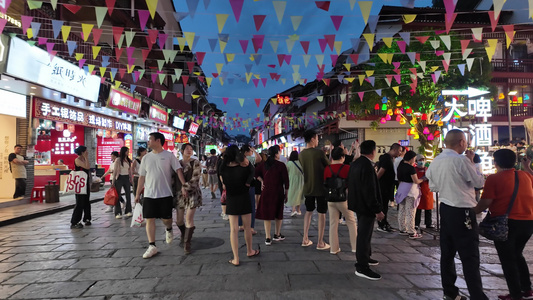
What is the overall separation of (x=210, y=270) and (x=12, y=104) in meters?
9.90

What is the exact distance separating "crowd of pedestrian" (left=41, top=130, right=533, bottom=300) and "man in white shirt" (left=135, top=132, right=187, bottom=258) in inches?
0.6

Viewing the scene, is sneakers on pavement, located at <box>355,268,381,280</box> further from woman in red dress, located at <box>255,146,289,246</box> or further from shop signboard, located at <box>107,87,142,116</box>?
shop signboard, located at <box>107,87,142,116</box>

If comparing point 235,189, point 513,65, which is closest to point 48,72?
point 235,189

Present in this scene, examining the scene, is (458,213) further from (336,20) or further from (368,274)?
(336,20)

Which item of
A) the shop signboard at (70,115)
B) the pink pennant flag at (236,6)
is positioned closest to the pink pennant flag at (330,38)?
the pink pennant flag at (236,6)

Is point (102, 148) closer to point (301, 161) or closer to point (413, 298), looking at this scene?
point (301, 161)

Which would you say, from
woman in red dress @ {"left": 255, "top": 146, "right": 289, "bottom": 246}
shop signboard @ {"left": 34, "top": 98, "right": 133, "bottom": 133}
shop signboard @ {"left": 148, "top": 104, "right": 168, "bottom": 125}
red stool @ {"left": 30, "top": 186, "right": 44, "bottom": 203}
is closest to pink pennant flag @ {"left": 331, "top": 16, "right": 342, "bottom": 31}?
woman in red dress @ {"left": 255, "top": 146, "right": 289, "bottom": 246}

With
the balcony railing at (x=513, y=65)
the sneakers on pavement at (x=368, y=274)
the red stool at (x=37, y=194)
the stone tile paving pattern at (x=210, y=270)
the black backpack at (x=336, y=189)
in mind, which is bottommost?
the stone tile paving pattern at (x=210, y=270)

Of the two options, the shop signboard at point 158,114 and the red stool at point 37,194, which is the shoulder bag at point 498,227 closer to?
the red stool at point 37,194

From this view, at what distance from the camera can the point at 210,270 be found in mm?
4156

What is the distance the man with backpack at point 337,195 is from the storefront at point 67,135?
11170 millimetres

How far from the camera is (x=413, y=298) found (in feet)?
10.8

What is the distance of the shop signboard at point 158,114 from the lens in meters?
18.6

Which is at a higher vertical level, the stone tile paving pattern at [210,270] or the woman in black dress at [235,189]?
the woman in black dress at [235,189]
